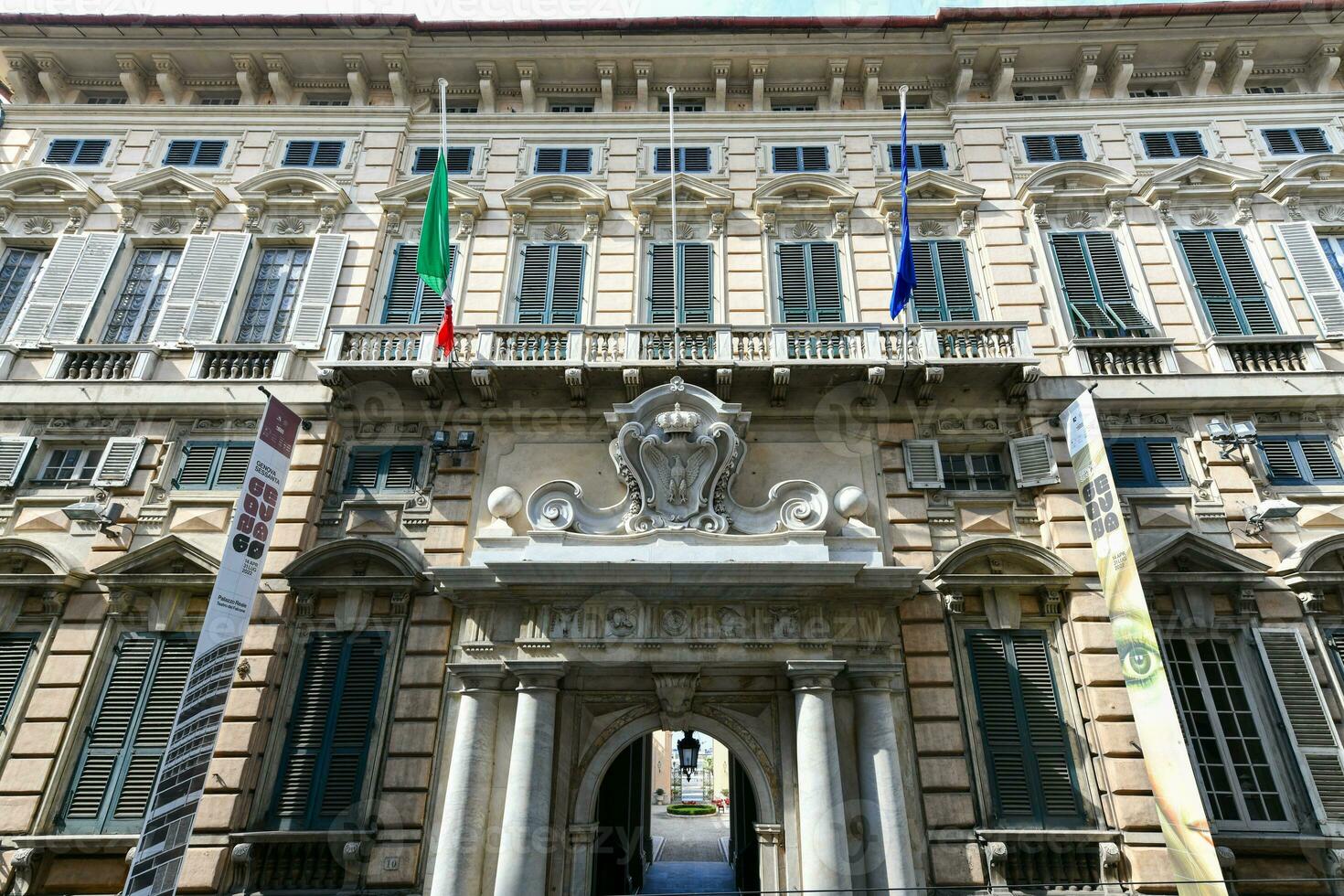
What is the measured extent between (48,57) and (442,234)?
12.4m

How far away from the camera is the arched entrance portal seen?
34.7 feet

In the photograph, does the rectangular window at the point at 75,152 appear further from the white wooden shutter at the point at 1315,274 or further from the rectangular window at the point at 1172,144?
the white wooden shutter at the point at 1315,274

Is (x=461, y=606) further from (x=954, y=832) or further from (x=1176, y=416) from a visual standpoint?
(x=1176, y=416)

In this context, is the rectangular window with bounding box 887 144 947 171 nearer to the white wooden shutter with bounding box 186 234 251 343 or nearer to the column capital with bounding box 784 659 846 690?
the column capital with bounding box 784 659 846 690

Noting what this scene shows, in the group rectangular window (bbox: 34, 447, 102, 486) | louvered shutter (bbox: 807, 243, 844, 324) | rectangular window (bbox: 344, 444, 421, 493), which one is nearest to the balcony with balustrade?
rectangular window (bbox: 344, 444, 421, 493)

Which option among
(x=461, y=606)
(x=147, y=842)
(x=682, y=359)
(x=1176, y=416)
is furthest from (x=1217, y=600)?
(x=147, y=842)

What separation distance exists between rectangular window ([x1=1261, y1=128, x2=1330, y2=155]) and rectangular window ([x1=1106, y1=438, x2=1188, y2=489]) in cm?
865

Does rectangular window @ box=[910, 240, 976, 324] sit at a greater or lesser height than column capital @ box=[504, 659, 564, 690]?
greater

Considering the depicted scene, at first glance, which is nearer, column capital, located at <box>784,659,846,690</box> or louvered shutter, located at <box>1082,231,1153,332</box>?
column capital, located at <box>784,659,846,690</box>

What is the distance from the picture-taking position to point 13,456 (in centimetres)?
1262

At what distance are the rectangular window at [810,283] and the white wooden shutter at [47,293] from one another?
14644 mm

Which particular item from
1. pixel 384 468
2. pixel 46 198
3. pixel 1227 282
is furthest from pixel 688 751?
pixel 46 198

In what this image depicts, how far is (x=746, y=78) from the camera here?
57.2 feet

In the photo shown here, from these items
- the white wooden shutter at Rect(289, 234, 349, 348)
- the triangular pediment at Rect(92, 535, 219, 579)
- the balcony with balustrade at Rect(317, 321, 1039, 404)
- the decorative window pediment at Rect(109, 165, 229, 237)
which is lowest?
the triangular pediment at Rect(92, 535, 219, 579)
